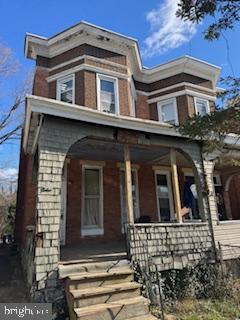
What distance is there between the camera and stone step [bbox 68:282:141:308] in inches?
178

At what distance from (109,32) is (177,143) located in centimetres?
574

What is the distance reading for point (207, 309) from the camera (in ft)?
18.1

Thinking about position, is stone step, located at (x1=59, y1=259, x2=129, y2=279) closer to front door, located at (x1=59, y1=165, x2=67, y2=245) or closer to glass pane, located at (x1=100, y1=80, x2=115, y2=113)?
front door, located at (x1=59, y1=165, x2=67, y2=245)

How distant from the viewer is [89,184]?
9.50m

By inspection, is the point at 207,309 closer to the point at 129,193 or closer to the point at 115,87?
the point at 129,193

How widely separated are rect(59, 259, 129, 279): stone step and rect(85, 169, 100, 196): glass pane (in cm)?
382

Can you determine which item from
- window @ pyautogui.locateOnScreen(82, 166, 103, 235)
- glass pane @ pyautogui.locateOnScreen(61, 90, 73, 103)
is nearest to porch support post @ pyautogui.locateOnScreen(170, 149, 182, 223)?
window @ pyautogui.locateOnScreen(82, 166, 103, 235)

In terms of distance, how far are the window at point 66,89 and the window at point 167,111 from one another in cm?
436

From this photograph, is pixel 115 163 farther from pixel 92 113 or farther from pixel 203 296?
pixel 203 296

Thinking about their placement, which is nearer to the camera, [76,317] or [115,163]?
[76,317]

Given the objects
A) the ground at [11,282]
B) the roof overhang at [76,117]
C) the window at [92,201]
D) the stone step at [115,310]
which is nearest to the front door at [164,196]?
the window at [92,201]

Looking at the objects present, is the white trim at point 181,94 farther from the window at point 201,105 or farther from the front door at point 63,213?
the front door at point 63,213

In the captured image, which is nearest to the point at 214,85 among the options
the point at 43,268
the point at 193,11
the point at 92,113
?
the point at 193,11

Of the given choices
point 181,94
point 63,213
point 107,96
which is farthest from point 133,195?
point 181,94
